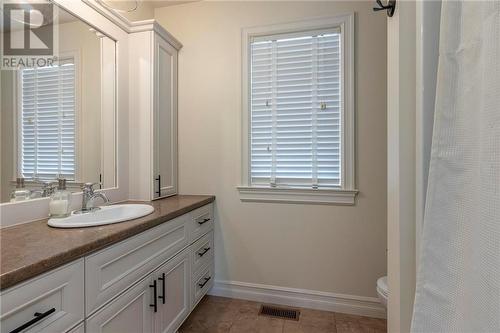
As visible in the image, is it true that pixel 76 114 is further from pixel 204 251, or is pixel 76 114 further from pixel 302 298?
pixel 302 298

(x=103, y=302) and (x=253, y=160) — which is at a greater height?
(x=253, y=160)

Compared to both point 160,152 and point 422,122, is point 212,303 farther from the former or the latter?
point 422,122

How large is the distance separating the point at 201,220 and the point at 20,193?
1074 millimetres

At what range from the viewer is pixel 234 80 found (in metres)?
2.16

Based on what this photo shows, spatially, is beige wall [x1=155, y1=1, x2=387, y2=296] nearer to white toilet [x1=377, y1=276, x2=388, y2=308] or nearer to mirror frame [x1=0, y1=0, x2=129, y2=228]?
white toilet [x1=377, y1=276, x2=388, y2=308]

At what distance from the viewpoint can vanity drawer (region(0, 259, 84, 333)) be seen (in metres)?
0.71

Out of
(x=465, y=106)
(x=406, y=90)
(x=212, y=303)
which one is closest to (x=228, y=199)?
(x=212, y=303)

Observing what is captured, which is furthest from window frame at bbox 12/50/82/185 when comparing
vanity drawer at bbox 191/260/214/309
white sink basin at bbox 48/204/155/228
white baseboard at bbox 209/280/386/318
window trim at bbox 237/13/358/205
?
white baseboard at bbox 209/280/386/318

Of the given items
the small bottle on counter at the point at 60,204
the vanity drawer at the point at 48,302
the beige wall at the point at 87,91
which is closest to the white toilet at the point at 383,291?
the vanity drawer at the point at 48,302

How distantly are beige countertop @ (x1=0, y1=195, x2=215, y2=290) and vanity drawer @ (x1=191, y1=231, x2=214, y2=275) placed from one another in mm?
547

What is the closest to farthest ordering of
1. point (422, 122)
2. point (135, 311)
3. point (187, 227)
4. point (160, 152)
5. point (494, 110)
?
point (494, 110)
point (422, 122)
point (135, 311)
point (187, 227)
point (160, 152)

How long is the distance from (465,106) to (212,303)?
7.07 feet

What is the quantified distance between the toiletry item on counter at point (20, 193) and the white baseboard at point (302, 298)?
1.52m

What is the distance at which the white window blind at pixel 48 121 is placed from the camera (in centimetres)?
130
